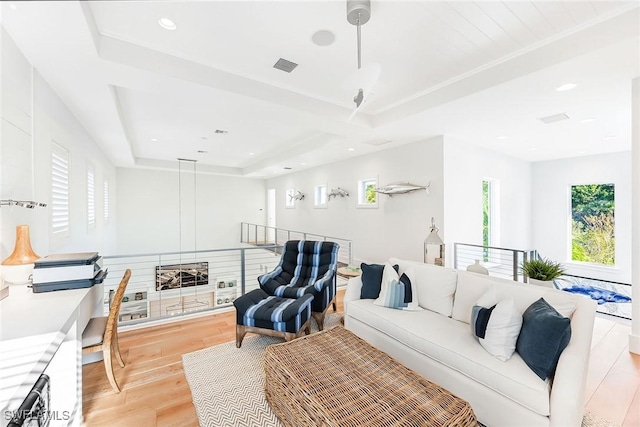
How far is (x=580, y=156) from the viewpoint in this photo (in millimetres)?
6414

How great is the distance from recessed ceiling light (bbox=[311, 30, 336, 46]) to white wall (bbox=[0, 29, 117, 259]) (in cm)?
216

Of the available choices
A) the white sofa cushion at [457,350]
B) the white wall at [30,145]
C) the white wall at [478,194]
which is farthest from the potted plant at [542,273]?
the white wall at [30,145]

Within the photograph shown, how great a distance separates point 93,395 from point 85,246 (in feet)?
9.04

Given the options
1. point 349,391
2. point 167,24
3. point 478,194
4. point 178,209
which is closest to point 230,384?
point 349,391

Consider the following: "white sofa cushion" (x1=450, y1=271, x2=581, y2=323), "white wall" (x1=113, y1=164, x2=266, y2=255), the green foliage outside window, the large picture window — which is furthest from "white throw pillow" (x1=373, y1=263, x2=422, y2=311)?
"white wall" (x1=113, y1=164, x2=266, y2=255)

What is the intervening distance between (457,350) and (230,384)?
1770 millimetres

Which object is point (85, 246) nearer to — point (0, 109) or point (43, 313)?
point (0, 109)

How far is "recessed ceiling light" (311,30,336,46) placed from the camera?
2.27 metres

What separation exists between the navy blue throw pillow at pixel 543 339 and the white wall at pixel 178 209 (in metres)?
9.16

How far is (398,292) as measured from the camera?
2697 millimetres

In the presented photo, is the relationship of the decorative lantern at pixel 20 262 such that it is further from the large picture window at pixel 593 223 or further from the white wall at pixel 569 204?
the large picture window at pixel 593 223

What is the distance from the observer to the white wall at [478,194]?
15.5 ft

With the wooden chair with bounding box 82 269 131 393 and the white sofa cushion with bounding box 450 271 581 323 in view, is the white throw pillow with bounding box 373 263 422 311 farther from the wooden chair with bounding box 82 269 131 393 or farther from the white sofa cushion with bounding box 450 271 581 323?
the wooden chair with bounding box 82 269 131 393

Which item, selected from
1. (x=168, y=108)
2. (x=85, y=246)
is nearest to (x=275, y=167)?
(x=168, y=108)
